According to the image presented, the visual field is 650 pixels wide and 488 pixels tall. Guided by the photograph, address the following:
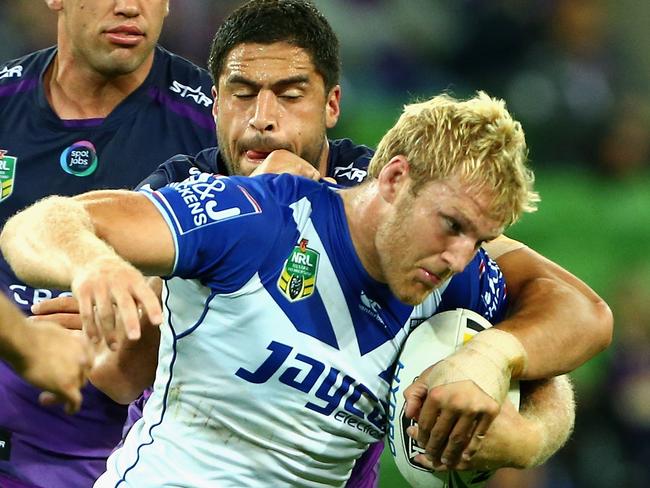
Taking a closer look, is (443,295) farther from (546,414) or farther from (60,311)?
(60,311)

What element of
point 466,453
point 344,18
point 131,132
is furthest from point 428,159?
point 344,18

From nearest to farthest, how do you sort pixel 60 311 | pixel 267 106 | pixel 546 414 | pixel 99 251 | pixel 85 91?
pixel 99 251 < pixel 546 414 < pixel 267 106 < pixel 60 311 < pixel 85 91

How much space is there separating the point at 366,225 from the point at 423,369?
1.59 feet

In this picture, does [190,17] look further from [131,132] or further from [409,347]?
[409,347]

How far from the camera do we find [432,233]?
3975 millimetres

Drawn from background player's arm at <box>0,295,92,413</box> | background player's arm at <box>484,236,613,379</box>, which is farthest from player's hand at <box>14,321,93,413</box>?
background player's arm at <box>484,236,613,379</box>

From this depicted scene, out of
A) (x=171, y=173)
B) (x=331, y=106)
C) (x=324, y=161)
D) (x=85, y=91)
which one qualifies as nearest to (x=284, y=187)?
(x=171, y=173)

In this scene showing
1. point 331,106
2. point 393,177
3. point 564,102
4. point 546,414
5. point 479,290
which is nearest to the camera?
point 393,177

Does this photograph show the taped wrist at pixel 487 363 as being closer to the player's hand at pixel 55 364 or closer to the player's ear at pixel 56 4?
the player's hand at pixel 55 364

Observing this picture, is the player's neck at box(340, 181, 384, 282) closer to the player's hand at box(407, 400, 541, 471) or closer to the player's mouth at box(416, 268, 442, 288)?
→ the player's mouth at box(416, 268, 442, 288)

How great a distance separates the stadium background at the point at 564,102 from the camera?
966 centimetres

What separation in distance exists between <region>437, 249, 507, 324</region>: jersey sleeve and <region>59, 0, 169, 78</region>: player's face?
5.81ft

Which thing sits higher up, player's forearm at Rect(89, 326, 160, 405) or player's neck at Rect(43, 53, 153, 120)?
player's neck at Rect(43, 53, 153, 120)

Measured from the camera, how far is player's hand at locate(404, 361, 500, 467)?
3.88 metres
